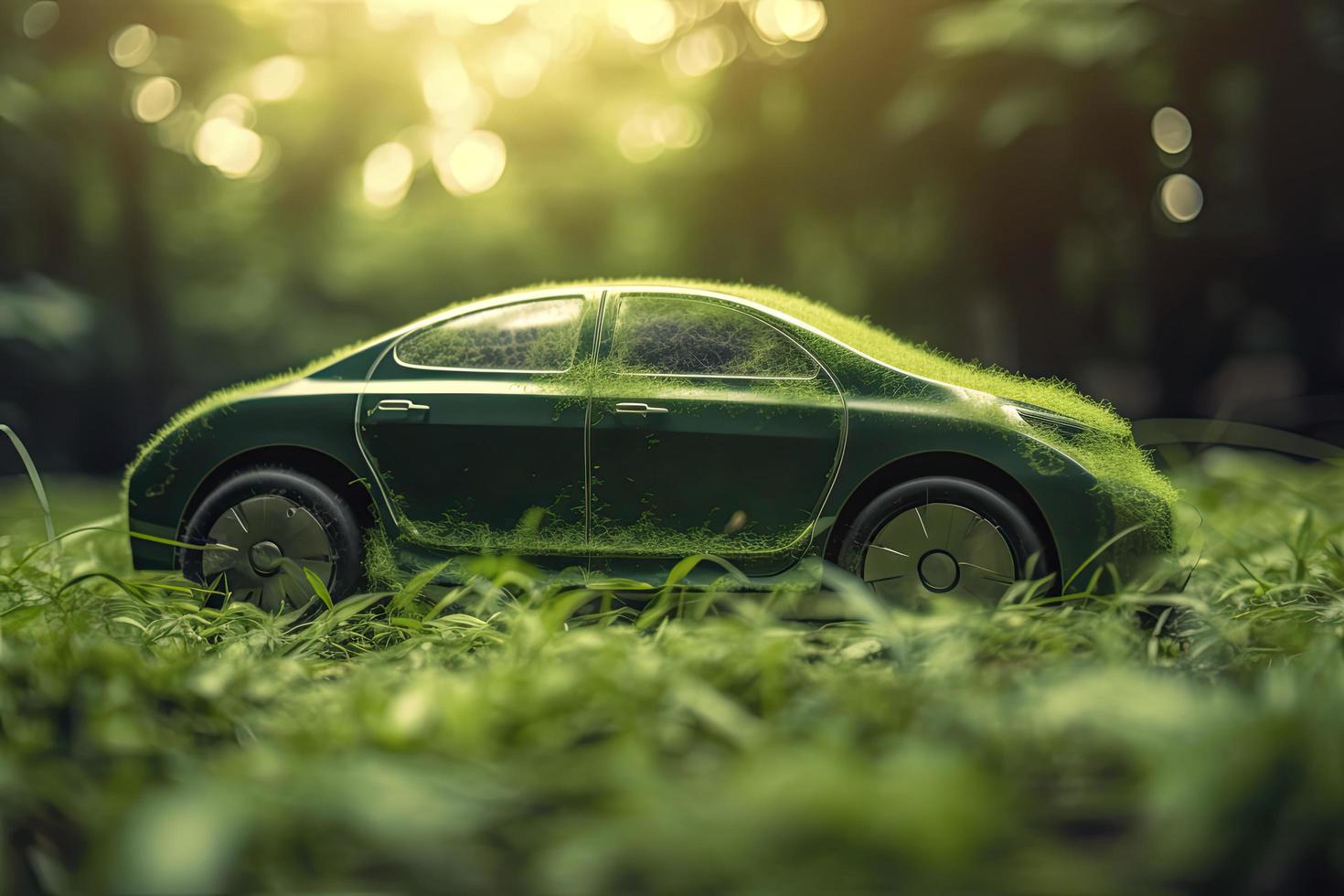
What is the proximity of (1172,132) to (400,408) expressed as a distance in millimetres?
7793

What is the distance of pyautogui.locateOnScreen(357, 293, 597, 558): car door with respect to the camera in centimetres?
414

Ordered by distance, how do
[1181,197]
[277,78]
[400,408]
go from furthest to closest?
[277,78] → [1181,197] → [400,408]

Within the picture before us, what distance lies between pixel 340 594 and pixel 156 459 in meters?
1.02

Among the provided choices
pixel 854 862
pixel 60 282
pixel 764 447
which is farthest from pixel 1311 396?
pixel 60 282

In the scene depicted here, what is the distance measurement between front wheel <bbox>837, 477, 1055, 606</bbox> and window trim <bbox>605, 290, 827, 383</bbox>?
600 millimetres

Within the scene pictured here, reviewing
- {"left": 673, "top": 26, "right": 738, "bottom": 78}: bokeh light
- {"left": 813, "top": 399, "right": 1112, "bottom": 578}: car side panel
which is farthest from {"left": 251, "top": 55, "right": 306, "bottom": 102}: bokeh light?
{"left": 813, "top": 399, "right": 1112, "bottom": 578}: car side panel

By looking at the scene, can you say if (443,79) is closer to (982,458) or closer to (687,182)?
(687,182)

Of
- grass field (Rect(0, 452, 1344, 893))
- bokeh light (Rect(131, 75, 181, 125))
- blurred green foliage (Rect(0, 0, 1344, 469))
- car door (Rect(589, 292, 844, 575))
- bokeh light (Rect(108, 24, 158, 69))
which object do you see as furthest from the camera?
bokeh light (Rect(131, 75, 181, 125))

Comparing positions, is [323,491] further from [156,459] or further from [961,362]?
[961,362]

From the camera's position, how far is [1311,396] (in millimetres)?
9367

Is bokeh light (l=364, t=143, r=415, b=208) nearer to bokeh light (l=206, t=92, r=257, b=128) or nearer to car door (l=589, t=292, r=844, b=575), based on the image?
bokeh light (l=206, t=92, r=257, b=128)

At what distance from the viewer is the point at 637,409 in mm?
4078

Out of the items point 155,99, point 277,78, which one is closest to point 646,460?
point 277,78

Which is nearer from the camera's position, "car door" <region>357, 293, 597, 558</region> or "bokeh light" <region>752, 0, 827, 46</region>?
"car door" <region>357, 293, 597, 558</region>
